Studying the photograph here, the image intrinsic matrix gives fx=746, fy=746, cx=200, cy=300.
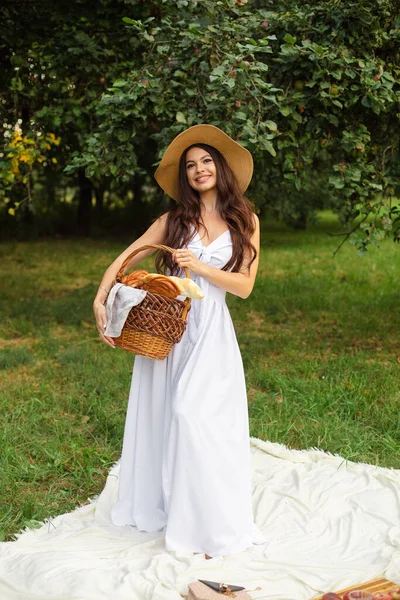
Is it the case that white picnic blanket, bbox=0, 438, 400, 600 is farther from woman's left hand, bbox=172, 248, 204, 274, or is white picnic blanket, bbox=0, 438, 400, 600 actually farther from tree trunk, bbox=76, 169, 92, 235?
tree trunk, bbox=76, 169, 92, 235

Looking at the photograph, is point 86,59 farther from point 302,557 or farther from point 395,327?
point 302,557

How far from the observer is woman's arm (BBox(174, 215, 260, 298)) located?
10.9ft

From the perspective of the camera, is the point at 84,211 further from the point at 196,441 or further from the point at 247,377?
the point at 196,441

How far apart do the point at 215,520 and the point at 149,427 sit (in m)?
0.57

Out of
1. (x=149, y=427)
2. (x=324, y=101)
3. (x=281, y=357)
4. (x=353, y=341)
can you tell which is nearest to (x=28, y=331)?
(x=281, y=357)

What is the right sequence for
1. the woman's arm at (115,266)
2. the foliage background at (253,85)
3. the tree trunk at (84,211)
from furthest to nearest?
the tree trunk at (84,211) < the foliage background at (253,85) < the woman's arm at (115,266)

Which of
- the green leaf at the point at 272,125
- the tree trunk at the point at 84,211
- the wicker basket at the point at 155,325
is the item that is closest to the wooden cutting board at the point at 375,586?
the wicker basket at the point at 155,325

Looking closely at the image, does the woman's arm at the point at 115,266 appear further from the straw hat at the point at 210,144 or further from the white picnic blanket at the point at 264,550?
the white picnic blanket at the point at 264,550

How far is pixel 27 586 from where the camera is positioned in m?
3.17

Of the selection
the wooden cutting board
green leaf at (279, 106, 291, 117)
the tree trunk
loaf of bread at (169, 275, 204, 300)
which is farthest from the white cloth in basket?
the tree trunk

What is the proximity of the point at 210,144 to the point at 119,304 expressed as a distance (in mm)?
957

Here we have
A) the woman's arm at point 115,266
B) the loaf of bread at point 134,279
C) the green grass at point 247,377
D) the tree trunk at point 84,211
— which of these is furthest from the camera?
the tree trunk at point 84,211

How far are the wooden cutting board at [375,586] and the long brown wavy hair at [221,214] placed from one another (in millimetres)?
1503

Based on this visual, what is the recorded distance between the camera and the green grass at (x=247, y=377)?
15.2 ft
